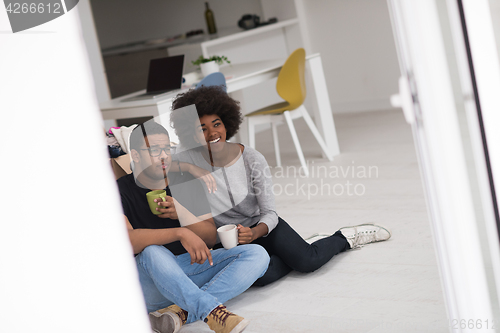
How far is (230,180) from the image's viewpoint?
1.88m

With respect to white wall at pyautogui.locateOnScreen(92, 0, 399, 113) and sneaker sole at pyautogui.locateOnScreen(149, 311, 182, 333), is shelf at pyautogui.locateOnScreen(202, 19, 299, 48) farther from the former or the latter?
sneaker sole at pyautogui.locateOnScreen(149, 311, 182, 333)

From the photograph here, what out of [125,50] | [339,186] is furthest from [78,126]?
[125,50]

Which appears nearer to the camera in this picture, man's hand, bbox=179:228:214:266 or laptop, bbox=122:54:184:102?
man's hand, bbox=179:228:214:266

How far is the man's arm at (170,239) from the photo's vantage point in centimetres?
164

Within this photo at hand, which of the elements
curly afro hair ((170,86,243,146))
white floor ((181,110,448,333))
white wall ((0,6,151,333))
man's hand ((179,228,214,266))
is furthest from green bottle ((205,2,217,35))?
white wall ((0,6,151,333))

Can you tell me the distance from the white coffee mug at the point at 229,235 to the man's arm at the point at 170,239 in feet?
0.24

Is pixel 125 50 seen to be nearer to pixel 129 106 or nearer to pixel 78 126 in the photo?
pixel 129 106

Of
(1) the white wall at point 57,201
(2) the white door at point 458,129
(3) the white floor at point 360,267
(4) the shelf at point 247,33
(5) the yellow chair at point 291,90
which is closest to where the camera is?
(1) the white wall at point 57,201

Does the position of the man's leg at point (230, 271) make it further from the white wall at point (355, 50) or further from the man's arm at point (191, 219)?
the white wall at point (355, 50)

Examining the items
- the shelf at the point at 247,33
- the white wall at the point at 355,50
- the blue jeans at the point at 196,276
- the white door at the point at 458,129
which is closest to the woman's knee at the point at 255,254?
the blue jeans at the point at 196,276

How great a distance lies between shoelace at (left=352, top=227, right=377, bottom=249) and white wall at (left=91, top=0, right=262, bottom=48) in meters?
4.77

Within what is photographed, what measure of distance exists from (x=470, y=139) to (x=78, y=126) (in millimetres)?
618

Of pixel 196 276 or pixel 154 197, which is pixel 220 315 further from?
pixel 154 197

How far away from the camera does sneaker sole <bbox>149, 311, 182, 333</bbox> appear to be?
1.68 m
